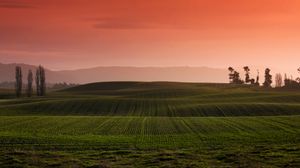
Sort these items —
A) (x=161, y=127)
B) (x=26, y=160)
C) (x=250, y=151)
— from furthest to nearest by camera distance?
(x=161, y=127) < (x=250, y=151) < (x=26, y=160)

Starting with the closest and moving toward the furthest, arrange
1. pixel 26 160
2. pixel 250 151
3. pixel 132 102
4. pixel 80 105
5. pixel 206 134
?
1. pixel 26 160
2. pixel 250 151
3. pixel 206 134
4. pixel 80 105
5. pixel 132 102

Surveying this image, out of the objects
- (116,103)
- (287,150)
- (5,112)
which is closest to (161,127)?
(287,150)

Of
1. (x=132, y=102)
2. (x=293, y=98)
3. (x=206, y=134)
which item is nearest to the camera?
(x=206, y=134)

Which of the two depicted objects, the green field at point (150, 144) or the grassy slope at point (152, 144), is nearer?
the green field at point (150, 144)

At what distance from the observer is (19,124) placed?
68.9 m

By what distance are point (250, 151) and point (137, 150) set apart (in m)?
11.6

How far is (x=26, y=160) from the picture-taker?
35.8 meters

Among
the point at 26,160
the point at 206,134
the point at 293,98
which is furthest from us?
the point at 293,98

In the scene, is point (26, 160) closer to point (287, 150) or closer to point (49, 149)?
point (49, 149)

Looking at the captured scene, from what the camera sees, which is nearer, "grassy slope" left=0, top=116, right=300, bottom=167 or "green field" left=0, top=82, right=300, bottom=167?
"green field" left=0, top=82, right=300, bottom=167

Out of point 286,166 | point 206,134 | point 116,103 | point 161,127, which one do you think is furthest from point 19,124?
point 116,103

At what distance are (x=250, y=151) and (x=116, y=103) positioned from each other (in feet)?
291

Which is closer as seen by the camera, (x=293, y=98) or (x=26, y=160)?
(x=26, y=160)

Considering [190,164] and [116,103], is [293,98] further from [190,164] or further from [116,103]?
[190,164]
